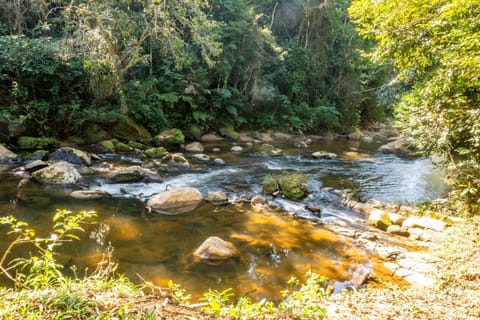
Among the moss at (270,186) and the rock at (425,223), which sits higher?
the rock at (425,223)

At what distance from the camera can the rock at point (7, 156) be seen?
7970 millimetres

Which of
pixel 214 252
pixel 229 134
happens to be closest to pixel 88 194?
pixel 214 252

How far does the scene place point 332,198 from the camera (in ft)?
24.0

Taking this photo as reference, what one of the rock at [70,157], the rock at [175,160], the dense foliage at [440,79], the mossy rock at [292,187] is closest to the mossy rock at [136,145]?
the rock at [175,160]

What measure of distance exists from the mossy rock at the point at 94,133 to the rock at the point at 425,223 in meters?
9.63

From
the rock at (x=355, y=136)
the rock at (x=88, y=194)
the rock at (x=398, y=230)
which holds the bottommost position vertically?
the rock at (x=88, y=194)

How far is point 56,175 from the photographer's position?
6.98 meters

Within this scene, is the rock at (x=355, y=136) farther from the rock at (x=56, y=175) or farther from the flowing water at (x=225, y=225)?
the rock at (x=56, y=175)

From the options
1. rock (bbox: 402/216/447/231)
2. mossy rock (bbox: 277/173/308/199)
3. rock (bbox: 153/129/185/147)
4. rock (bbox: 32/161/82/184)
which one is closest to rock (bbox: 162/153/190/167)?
rock (bbox: 153/129/185/147)

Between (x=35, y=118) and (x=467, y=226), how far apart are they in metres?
11.5

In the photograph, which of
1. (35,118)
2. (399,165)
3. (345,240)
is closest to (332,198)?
(345,240)

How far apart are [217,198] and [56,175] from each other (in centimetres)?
375

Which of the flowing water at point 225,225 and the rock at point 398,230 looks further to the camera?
the rock at point 398,230

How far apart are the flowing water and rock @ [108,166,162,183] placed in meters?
0.23
